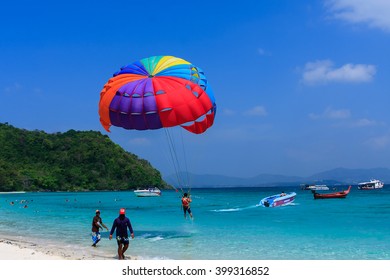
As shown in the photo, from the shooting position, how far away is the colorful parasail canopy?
15469 mm

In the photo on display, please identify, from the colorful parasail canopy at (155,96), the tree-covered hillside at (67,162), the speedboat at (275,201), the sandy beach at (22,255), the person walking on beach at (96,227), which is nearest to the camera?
the sandy beach at (22,255)

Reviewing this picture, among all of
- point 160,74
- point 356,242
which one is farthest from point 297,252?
point 160,74

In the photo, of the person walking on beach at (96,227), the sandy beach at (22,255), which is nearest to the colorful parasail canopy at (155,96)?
the person walking on beach at (96,227)

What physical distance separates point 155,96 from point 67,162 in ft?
368

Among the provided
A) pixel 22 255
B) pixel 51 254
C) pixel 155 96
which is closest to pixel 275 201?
pixel 155 96

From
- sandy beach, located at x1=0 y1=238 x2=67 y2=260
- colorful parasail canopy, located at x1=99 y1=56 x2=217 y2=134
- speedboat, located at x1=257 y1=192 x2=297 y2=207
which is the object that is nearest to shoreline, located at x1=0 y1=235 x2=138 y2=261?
sandy beach, located at x1=0 y1=238 x2=67 y2=260

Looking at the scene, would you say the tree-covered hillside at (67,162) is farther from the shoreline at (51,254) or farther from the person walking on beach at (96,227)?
the shoreline at (51,254)

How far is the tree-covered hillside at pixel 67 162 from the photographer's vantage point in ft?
371

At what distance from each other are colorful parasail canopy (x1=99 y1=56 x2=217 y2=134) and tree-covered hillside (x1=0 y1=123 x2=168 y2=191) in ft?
325

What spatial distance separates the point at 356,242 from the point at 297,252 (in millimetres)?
4254

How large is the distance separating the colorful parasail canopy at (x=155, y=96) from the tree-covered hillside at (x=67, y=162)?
98.9 metres

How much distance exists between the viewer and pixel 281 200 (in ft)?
129

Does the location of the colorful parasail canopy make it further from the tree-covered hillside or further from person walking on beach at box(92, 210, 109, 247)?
the tree-covered hillside

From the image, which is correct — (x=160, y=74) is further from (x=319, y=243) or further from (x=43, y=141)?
(x=43, y=141)
